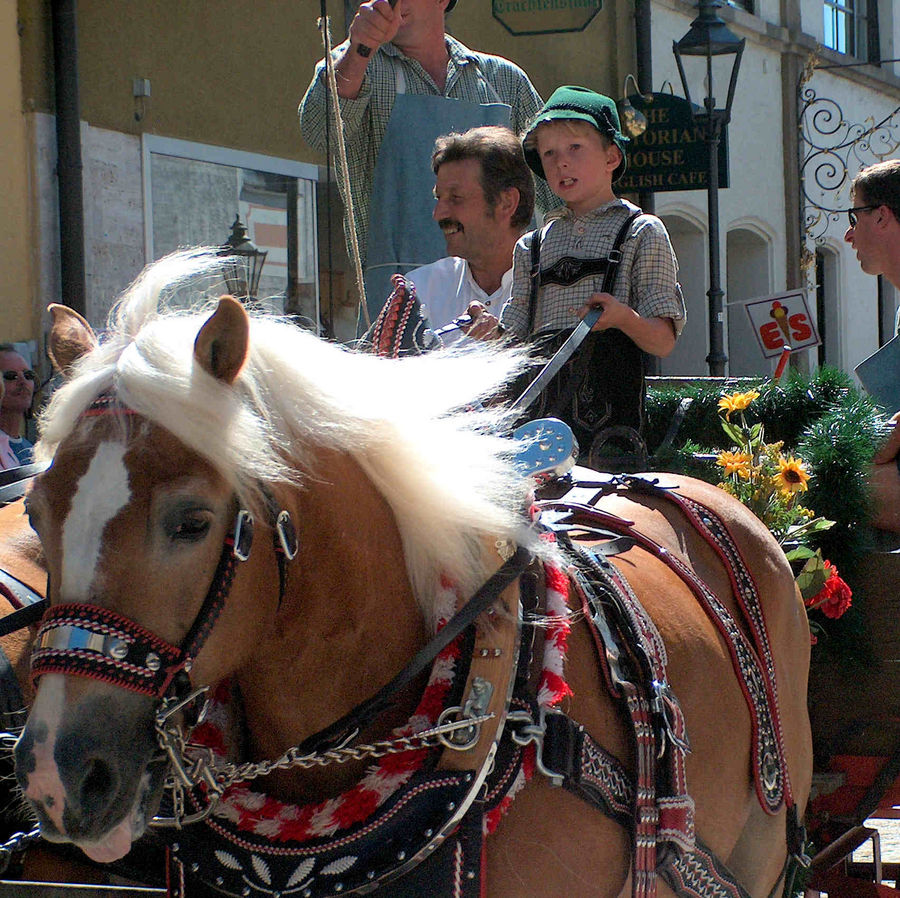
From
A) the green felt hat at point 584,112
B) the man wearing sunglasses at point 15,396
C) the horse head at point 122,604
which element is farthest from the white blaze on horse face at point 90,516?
the man wearing sunglasses at point 15,396

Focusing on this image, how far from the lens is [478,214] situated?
147 inches

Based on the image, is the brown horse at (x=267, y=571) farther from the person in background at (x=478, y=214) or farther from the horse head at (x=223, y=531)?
the person in background at (x=478, y=214)

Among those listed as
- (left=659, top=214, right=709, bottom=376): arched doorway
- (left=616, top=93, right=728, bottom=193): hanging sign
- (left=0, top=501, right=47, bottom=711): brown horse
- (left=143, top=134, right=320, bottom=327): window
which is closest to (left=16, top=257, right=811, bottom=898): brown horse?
(left=0, top=501, right=47, bottom=711): brown horse

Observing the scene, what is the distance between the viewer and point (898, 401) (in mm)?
3998

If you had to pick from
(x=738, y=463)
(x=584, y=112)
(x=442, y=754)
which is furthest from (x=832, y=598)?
(x=442, y=754)

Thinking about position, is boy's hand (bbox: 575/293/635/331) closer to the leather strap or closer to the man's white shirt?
the man's white shirt

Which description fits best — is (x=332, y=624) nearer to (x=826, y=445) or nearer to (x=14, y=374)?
(x=826, y=445)

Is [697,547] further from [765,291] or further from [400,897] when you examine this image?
[765,291]

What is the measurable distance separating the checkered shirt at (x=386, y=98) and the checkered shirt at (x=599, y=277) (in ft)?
3.57

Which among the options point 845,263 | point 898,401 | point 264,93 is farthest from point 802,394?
point 845,263

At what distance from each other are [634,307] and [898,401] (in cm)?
120

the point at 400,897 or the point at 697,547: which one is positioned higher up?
the point at 697,547

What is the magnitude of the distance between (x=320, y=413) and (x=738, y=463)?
6.07 ft

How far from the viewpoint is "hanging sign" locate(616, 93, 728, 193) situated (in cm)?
1055
